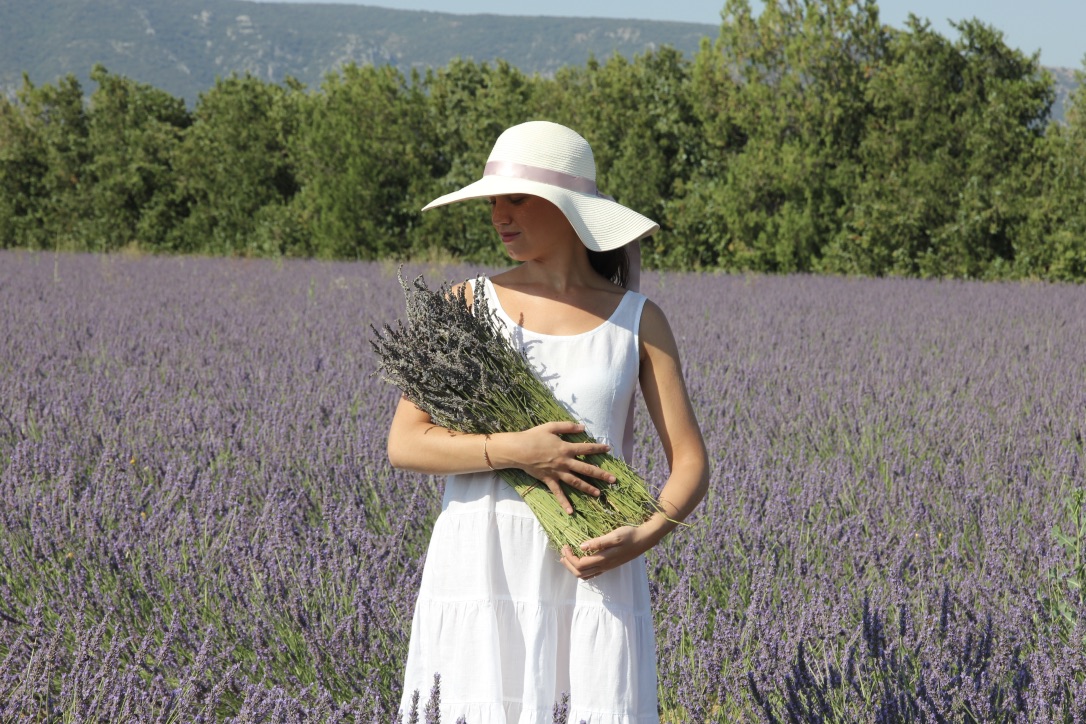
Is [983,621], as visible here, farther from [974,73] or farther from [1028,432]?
[974,73]

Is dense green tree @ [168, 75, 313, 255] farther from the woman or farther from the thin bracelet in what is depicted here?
the thin bracelet

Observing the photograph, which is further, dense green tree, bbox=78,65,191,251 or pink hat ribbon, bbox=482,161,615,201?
dense green tree, bbox=78,65,191,251

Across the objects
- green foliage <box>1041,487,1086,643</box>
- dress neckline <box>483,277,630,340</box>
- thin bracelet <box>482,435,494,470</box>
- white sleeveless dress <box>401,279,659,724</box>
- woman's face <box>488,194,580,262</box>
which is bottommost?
green foliage <box>1041,487,1086,643</box>

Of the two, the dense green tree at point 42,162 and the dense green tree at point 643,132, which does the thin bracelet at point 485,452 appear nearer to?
the dense green tree at point 643,132

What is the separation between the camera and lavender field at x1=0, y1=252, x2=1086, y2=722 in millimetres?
1986

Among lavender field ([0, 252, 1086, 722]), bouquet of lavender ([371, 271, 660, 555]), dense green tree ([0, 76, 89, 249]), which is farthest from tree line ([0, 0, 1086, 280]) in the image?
bouquet of lavender ([371, 271, 660, 555])

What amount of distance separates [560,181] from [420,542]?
4.97 ft

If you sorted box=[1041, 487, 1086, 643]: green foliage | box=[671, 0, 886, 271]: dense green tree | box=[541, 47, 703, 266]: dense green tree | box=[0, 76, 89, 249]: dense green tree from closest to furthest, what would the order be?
1. box=[1041, 487, 1086, 643]: green foliage
2. box=[671, 0, 886, 271]: dense green tree
3. box=[541, 47, 703, 266]: dense green tree
4. box=[0, 76, 89, 249]: dense green tree

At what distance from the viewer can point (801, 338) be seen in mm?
7215

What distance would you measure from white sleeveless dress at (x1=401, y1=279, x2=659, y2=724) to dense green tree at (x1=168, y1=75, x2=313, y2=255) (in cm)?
1776

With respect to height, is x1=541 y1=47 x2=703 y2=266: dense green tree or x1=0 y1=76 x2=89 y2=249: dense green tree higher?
x1=541 y1=47 x2=703 y2=266: dense green tree

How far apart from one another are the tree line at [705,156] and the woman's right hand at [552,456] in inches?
550

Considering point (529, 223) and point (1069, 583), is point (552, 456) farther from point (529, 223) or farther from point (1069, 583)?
point (1069, 583)

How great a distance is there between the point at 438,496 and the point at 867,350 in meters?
4.00
